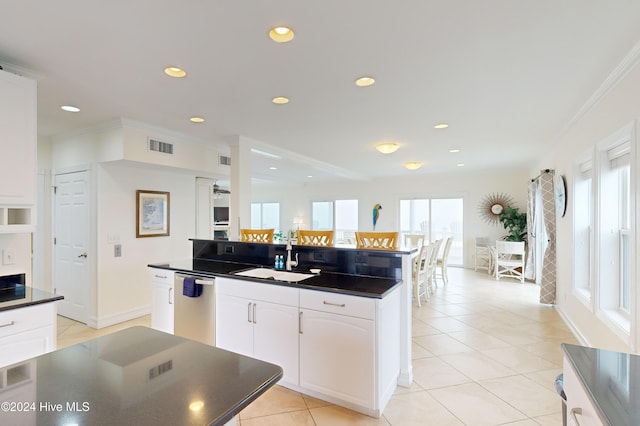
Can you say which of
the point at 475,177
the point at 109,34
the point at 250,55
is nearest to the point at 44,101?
the point at 109,34

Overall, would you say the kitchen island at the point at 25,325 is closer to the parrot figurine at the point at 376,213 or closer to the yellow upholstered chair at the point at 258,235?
the yellow upholstered chair at the point at 258,235

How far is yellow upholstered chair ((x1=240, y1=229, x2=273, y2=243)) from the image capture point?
12.5 feet

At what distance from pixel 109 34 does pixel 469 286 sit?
652 centimetres

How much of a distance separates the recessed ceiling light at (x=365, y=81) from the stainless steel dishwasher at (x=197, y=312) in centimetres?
213

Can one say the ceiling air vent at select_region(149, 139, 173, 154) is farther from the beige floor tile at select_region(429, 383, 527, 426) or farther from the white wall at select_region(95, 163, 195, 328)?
the beige floor tile at select_region(429, 383, 527, 426)

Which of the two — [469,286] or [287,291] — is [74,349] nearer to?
[287,291]

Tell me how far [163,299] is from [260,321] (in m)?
1.25

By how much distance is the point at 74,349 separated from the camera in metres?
1.27

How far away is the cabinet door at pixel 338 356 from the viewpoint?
7.09ft

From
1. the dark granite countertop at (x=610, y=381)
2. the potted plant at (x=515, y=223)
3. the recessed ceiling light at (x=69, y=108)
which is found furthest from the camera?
the potted plant at (x=515, y=223)

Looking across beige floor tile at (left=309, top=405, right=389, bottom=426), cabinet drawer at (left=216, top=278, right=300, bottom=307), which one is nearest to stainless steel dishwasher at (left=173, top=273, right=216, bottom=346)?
cabinet drawer at (left=216, top=278, right=300, bottom=307)

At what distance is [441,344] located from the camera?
3490 mm

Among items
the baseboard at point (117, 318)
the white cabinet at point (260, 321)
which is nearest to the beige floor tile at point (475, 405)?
the white cabinet at point (260, 321)

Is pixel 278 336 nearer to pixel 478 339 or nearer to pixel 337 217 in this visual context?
pixel 478 339
